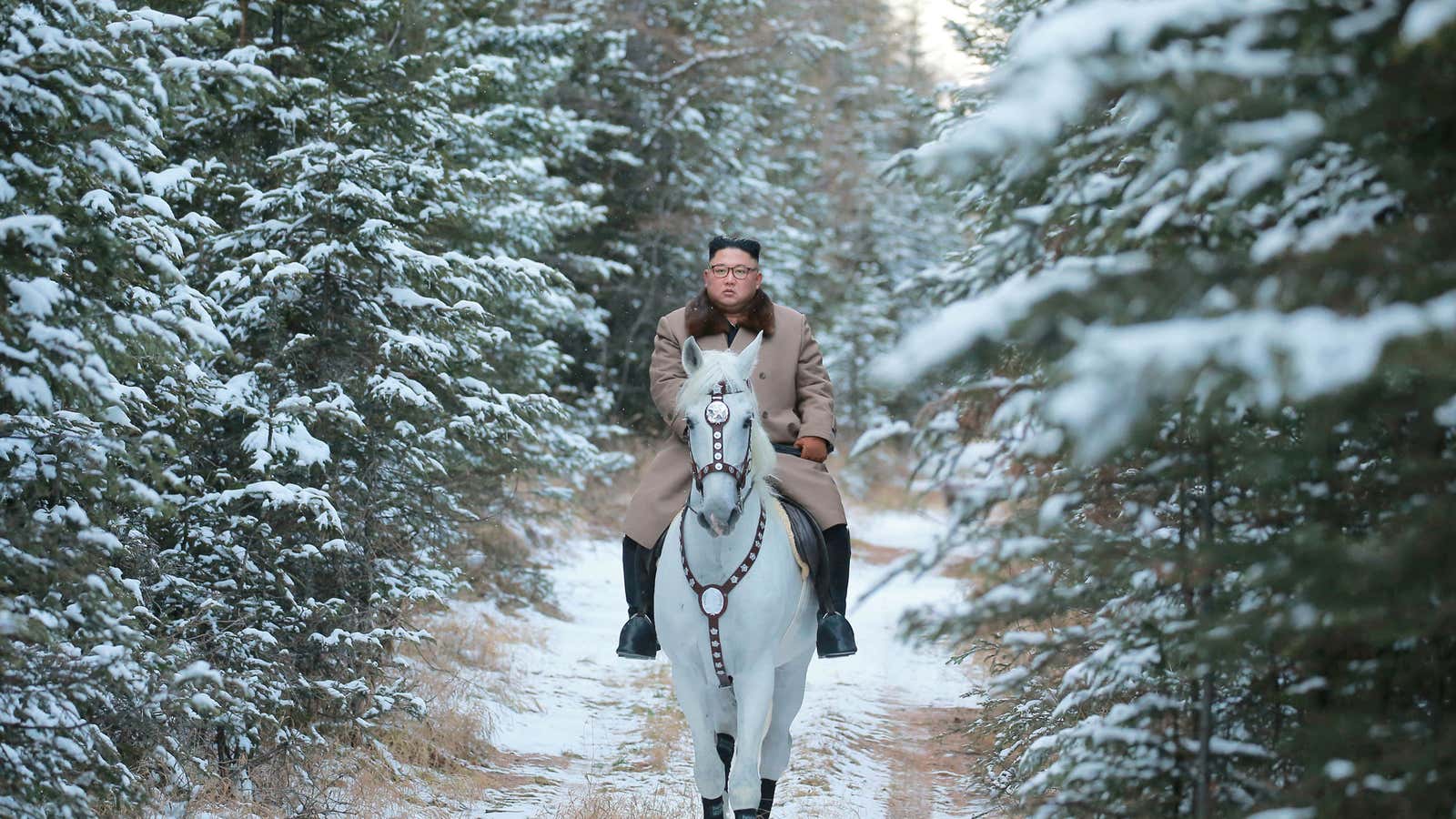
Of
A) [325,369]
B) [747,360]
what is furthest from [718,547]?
[325,369]

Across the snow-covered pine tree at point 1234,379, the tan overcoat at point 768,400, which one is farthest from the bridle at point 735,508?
the snow-covered pine tree at point 1234,379

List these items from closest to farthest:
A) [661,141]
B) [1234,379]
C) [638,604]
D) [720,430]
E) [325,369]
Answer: [1234,379] < [720,430] < [638,604] < [325,369] < [661,141]

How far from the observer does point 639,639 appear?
5723mm

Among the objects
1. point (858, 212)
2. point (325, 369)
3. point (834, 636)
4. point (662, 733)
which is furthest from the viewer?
point (858, 212)

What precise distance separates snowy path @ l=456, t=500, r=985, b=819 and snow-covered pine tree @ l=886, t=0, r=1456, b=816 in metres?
1.55

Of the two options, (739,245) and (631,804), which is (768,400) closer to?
(739,245)

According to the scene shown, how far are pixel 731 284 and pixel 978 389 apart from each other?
10.5 ft

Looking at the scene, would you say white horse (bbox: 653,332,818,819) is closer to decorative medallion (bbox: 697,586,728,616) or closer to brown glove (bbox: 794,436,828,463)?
decorative medallion (bbox: 697,586,728,616)

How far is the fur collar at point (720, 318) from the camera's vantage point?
6.00 meters

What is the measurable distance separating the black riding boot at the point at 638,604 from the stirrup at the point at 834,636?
2.87ft

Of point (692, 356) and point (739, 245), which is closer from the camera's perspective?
point (692, 356)

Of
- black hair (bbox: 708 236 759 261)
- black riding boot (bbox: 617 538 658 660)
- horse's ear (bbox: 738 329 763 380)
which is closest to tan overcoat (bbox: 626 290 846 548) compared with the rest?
black riding boot (bbox: 617 538 658 660)

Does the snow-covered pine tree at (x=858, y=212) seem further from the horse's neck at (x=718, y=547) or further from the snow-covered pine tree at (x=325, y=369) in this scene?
the horse's neck at (x=718, y=547)

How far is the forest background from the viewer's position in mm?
2049
